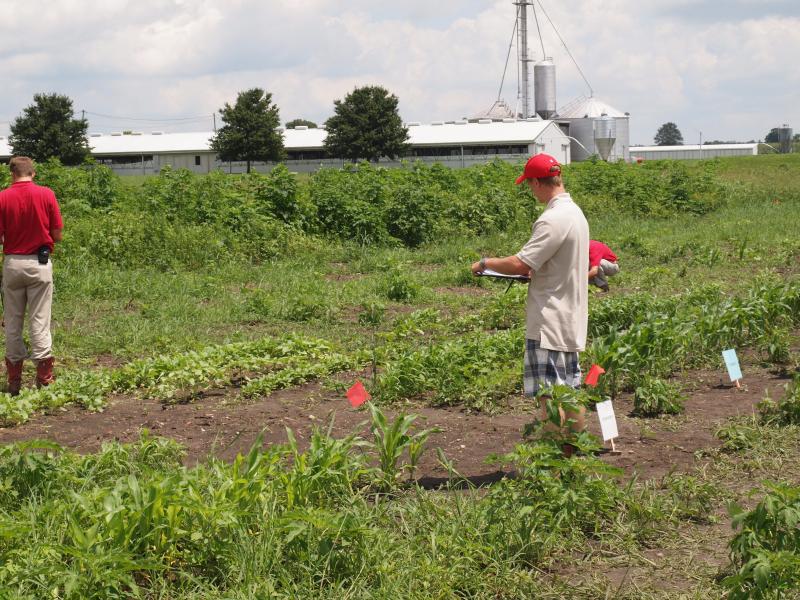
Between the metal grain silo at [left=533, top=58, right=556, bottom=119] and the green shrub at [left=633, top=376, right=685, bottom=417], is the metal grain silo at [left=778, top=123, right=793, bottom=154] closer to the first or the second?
the metal grain silo at [left=533, top=58, right=556, bottom=119]

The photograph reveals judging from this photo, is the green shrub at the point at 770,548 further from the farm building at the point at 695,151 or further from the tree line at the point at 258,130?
the farm building at the point at 695,151

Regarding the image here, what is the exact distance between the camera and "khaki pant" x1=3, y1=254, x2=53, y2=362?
7.99 meters

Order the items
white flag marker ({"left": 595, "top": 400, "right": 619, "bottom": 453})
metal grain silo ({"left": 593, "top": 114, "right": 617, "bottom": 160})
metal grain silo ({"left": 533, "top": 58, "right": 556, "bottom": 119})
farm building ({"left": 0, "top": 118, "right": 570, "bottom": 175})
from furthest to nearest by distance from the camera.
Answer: metal grain silo ({"left": 533, "top": 58, "right": 556, "bottom": 119}), metal grain silo ({"left": 593, "top": 114, "right": 617, "bottom": 160}), farm building ({"left": 0, "top": 118, "right": 570, "bottom": 175}), white flag marker ({"left": 595, "top": 400, "right": 619, "bottom": 453})

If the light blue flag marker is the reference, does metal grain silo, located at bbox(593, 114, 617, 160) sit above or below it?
above

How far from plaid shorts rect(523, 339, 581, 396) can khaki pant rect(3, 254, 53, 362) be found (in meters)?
4.38

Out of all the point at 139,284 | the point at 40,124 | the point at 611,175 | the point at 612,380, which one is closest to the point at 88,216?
the point at 139,284

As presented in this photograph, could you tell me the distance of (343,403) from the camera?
7.34 metres

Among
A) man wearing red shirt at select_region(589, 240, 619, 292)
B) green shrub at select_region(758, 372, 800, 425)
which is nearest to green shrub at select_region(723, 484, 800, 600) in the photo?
man wearing red shirt at select_region(589, 240, 619, 292)

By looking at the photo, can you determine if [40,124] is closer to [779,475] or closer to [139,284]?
[139,284]

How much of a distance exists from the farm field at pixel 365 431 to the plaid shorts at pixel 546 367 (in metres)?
0.37

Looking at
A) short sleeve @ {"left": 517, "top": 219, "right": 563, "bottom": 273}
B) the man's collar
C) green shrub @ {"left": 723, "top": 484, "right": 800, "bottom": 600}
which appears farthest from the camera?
the man's collar

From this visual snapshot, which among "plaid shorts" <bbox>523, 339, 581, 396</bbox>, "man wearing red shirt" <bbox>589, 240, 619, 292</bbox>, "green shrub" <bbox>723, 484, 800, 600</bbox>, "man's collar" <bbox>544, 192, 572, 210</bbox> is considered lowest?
"green shrub" <bbox>723, 484, 800, 600</bbox>

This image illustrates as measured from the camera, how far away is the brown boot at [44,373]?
26.5 ft

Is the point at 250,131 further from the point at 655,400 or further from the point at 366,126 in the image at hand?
the point at 655,400
